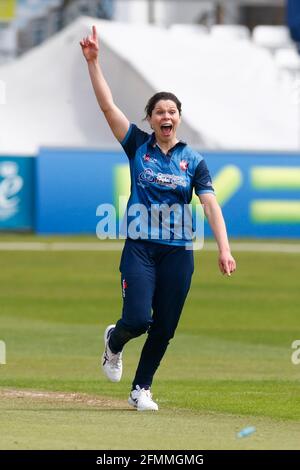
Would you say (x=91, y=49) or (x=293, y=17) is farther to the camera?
(x=293, y=17)

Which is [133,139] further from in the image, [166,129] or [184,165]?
[184,165]

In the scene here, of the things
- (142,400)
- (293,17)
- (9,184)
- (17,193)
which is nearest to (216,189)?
(17,193)

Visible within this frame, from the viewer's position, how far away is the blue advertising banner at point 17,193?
32344 mm

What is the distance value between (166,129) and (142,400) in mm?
1972

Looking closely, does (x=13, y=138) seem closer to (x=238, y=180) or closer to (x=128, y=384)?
(x=238, y=180)

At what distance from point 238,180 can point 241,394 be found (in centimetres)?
2122

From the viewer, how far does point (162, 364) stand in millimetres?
14641

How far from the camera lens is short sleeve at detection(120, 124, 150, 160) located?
10062mm

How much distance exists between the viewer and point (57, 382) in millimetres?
12766

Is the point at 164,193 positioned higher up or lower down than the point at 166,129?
lower down

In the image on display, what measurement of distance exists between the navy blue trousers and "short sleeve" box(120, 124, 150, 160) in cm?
65

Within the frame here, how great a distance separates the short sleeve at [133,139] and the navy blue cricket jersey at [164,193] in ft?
0.33

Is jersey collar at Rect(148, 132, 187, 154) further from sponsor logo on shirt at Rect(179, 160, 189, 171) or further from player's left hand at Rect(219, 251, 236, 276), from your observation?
player's left hand at Rect(219, 251, 236, 276)

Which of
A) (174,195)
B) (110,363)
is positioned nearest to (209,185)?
(174,195)
